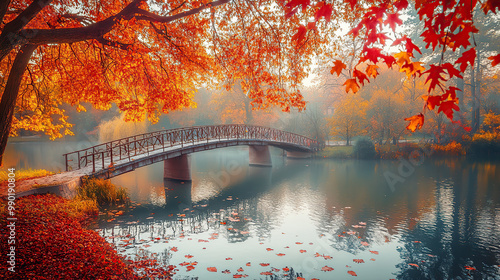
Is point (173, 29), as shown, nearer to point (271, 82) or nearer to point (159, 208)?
point (271, 82)

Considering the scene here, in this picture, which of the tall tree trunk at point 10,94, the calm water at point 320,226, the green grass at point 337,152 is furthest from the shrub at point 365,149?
the tall tree trunk at point 10,94

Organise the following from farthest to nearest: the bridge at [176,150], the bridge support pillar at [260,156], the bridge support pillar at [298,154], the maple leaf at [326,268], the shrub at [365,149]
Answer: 1. the bridge support pillar at [298,154]
2. the shrub at [365,149]
3. the bridge support pillar at [260,156]
4. the bridge at [176,150]
5. the maple leaf at [326,268]

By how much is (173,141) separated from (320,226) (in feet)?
35.4

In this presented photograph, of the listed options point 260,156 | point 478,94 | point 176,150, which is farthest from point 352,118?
point 176,150

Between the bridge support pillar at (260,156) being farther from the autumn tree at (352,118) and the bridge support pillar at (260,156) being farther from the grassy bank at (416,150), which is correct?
the autumn tree at (352,118)

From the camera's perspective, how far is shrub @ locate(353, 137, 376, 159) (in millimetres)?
29844

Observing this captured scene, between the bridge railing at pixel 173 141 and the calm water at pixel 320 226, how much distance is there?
225 centimetres

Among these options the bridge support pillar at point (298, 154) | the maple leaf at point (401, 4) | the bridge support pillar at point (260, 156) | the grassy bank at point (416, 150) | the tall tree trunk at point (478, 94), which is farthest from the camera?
the bridge support pillar at point (298, 154)

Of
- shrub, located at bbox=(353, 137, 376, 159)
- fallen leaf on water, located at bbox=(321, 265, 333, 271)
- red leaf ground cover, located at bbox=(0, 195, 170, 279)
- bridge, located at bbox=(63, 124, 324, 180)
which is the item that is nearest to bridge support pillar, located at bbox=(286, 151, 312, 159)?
bridge, located at bbox=(63, 124, 324, 180)

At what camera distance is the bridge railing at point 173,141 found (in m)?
15.8

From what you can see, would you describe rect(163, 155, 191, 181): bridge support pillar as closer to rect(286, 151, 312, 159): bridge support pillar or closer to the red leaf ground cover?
the red leaf ground cover

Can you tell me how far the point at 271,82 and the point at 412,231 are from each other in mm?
7184

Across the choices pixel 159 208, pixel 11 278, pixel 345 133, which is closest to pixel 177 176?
pixel 159 208

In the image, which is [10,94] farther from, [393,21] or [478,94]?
[478,94]
